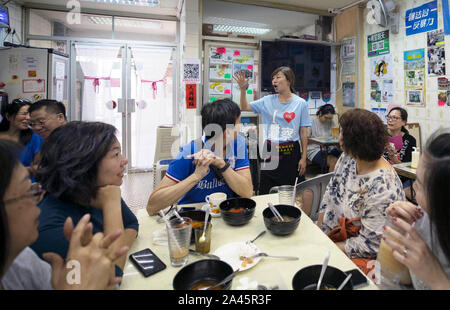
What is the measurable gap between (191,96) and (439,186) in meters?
3.52

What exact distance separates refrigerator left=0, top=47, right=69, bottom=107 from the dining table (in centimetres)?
368

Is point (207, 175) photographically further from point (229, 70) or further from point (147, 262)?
point (229, 70)

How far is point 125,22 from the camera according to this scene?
5.16 metres

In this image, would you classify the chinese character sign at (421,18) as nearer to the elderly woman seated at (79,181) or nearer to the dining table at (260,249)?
the dining table at (260,249)

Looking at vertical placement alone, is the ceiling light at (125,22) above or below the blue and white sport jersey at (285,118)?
above

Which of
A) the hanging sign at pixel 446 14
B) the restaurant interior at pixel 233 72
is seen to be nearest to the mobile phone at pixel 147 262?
the restaurant interior at pixel 233 72

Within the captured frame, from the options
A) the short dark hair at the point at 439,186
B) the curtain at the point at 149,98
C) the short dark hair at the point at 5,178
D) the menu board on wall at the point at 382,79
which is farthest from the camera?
the curtain at the point at 149,98

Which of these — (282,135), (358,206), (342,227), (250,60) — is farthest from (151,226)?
(250,60)

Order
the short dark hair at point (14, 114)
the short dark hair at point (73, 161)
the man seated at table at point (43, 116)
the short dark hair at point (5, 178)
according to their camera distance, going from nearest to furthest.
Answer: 1. the short dark hair at point (5, 178)
2. the short dark hair at point (73, 161)
3. the man seated at table at point (43, 116)
4. the short dark hair at point (14, 114)

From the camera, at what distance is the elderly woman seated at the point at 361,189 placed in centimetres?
138

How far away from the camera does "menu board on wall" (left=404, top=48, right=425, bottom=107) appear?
3.68 meters

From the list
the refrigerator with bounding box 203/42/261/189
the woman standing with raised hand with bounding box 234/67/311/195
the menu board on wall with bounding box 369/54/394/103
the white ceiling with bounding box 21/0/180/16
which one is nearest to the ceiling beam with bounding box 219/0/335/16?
the refrigerator with bounding box 203/42/261/189

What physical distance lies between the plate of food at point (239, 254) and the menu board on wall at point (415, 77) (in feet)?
12.5

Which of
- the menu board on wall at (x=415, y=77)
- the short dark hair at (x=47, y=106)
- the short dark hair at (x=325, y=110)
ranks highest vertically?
the menu board on wall at (x=415, y=77)
